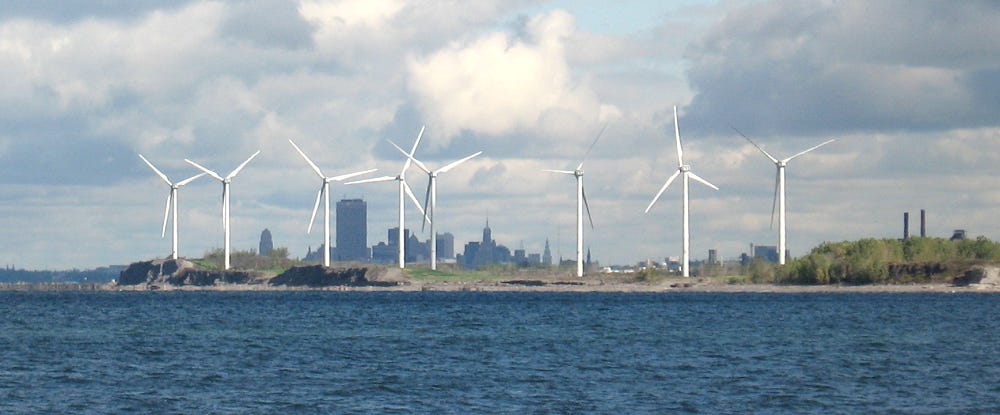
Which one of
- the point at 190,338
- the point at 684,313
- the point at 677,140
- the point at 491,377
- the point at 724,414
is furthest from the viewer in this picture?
the point at 677,140

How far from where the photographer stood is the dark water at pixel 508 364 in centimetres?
5322

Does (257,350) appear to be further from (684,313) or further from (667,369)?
(684,313)

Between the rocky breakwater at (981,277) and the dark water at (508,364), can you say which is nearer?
the dark water at (508,364)

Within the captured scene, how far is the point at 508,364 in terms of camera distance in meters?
68.8

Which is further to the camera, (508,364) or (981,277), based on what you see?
(981,277)

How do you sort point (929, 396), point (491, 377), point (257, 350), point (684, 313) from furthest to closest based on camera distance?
point (684, 313) → point (257, 350) → point (491, 377) → point (929, 396)

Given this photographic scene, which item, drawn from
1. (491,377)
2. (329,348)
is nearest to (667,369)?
(491,377)

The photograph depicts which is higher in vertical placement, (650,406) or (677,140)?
(677,140)

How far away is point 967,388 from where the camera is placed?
57.1m

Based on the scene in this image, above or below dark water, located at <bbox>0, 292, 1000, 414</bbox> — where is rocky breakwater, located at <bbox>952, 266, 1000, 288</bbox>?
above

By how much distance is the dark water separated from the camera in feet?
175

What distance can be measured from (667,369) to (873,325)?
3796 centimetres

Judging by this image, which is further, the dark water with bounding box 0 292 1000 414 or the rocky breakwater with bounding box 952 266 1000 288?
the rocky breakwater with bounding box 952 266 1000 288

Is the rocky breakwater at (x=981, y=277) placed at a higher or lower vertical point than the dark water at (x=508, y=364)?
higher
